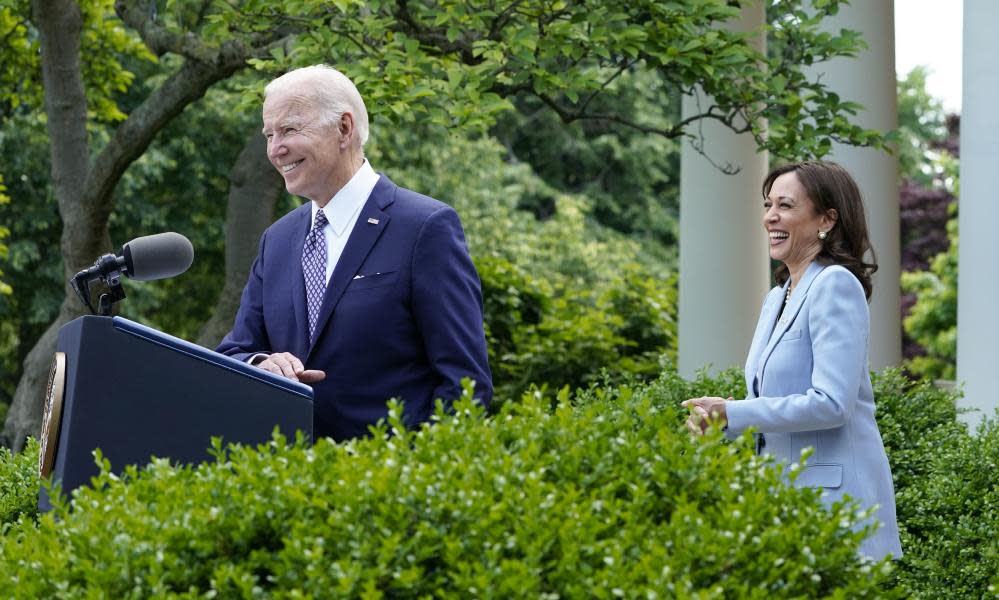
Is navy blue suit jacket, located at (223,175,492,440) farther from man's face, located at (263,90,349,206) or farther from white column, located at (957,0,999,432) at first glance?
white column, located at (957,0,999,432)

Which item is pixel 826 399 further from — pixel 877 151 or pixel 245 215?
pixel 245 215

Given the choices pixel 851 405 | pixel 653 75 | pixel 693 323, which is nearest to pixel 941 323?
pixel 653 75

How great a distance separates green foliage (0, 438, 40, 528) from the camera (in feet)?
13.3

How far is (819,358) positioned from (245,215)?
8.11 m

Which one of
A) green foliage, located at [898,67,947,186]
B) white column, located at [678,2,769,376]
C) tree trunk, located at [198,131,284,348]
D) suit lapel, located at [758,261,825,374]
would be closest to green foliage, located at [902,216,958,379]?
green foliage, located at [898,67,947,186]

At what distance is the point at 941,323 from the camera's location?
97.7 feet

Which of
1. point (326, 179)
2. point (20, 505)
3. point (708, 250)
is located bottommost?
point (20, 505)

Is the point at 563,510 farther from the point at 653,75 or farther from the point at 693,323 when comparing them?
the point at 653,75

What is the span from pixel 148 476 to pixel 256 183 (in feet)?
27.5

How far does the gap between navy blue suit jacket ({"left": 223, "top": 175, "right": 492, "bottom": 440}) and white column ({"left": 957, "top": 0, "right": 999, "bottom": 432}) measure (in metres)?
5.44

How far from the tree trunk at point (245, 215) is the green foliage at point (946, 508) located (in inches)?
243

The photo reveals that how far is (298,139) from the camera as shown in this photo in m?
3.84

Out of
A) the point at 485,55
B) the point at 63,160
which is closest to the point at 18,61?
the point at 63,160

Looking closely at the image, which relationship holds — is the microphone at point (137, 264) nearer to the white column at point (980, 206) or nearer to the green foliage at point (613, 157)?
the white column at point (980, 206)
